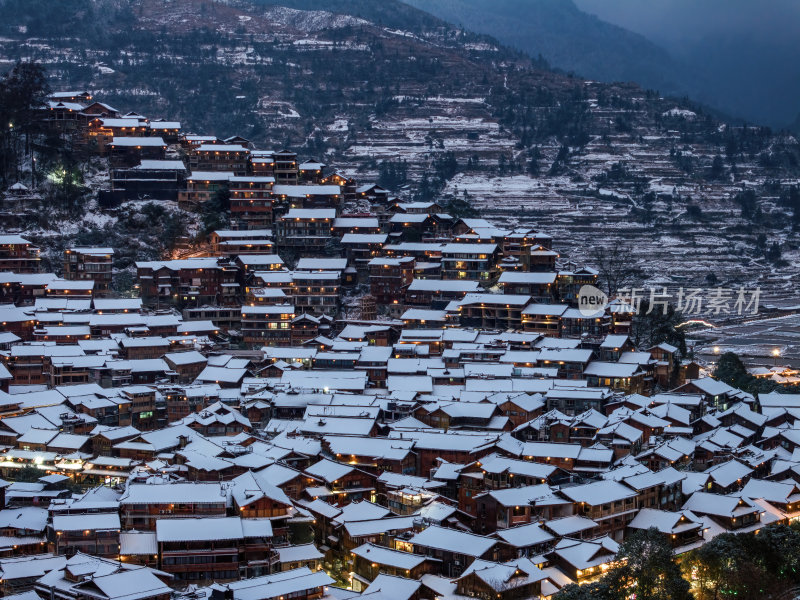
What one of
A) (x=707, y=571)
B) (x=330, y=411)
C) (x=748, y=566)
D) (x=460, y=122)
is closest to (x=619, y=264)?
(x=460, y=122)

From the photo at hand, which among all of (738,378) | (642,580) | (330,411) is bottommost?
(738,378)

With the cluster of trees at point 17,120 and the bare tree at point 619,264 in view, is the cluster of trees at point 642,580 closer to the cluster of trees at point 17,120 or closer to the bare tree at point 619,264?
the bare tree at point 619,264

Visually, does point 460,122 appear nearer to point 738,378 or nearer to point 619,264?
point 619,264

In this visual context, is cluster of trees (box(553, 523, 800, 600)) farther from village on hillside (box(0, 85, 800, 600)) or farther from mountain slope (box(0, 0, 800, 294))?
mountain slope (box(0, 0, 800, 294))

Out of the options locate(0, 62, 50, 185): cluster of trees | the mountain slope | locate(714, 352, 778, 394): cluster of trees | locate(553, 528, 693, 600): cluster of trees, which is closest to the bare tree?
the mountain slope

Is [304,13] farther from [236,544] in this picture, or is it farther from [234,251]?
[236,544]

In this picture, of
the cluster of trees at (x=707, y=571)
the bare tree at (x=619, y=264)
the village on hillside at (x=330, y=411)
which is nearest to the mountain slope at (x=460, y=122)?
the bare tree at (x=619, y=264)
